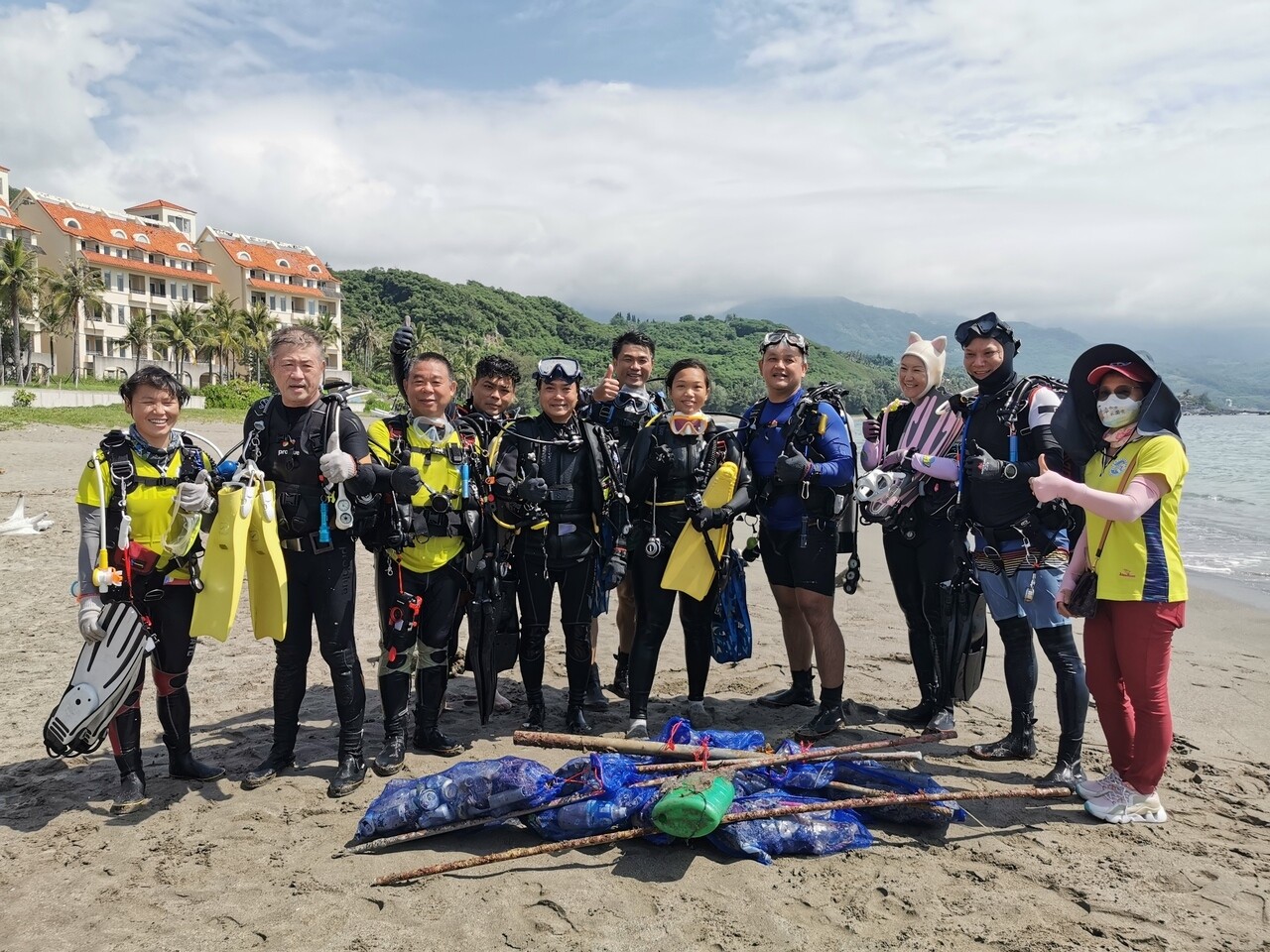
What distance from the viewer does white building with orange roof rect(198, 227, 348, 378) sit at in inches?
2554

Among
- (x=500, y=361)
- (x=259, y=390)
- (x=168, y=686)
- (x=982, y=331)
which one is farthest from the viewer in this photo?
(x=259, y=390)

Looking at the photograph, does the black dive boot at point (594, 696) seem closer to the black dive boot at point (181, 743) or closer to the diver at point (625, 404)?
the diver at point (625, 404)

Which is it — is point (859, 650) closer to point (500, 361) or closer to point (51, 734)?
point (500, 361)

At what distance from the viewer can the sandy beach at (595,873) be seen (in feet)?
10.5

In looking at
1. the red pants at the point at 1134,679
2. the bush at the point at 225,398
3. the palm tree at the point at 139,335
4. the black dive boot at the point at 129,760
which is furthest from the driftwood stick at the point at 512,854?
the palm tree at the point at 139,335

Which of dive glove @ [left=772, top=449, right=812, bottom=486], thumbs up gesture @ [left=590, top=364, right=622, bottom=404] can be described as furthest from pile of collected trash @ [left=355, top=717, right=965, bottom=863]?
thumbs up gesture @ [left=590, top=364, right=622, bottom=404]

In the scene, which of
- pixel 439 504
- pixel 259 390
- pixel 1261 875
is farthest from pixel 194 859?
pixel 259 390

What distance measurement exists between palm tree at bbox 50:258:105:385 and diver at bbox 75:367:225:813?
50.4m

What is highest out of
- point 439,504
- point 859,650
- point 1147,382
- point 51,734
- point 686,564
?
point 1147,382

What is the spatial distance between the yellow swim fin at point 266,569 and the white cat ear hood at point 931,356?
397cm

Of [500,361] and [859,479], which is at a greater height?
[500,361]

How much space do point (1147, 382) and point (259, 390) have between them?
5083 cm

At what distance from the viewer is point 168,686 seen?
4434 millimetres

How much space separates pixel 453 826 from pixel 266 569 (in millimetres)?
1628
